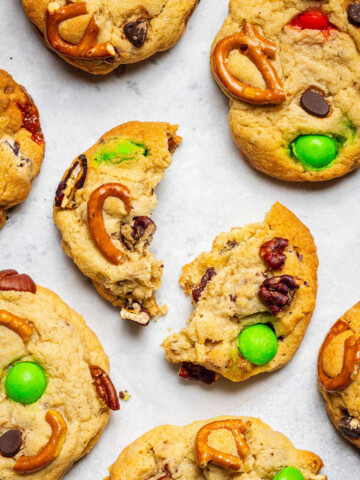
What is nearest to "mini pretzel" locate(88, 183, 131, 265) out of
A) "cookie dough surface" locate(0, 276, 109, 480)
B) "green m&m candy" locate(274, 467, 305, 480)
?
"cookie dough surface" locate(0, 276, 109, 480)

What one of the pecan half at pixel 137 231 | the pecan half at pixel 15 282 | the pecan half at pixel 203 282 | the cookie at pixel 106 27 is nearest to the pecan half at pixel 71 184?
the pecan half at pixel 137 231

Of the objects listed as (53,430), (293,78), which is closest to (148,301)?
(53,430)

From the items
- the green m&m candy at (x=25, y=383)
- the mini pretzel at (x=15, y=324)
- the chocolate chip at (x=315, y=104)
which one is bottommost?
the green m&m candy at (x=25, y=383)

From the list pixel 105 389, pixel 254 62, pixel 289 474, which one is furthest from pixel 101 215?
pixel 289 474

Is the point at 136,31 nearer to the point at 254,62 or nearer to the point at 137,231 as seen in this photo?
the point at 254,62

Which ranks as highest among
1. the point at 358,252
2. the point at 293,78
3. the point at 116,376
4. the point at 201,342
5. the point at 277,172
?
the point at 293,78

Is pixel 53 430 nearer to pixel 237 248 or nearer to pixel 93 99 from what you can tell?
pixel 237 248

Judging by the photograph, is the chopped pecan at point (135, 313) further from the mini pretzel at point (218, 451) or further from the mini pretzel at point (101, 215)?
the mini pretzel at point (218, 451)
